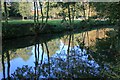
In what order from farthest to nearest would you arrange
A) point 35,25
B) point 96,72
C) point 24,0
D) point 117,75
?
point 24,0 → point 35,25 → point 96,72 → point 117,75

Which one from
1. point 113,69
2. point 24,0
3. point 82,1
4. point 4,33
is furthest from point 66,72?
point 24,0

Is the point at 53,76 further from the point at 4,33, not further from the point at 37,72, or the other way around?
the point at 4,33

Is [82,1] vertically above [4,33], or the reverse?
[82,1]

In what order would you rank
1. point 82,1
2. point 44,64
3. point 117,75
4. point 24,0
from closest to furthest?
1. point 117,75
2. point 44,64
3. point 82,1
4. point 24,0

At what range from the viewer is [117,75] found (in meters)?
4.42

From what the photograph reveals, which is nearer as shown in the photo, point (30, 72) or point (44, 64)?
point (30, 72)

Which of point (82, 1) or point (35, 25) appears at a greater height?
point (82, 1)

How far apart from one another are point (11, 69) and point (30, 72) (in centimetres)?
57

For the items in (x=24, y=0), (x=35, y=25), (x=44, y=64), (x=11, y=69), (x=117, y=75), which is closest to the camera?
(x=117, y=75)

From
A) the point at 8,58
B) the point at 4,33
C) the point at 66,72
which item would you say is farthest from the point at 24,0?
the point at 66,72

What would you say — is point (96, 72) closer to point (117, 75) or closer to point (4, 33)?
point (117, 75)

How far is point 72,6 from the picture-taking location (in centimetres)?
1589

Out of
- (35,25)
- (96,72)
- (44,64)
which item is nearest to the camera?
(96,72)

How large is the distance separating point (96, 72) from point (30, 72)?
1131mm
